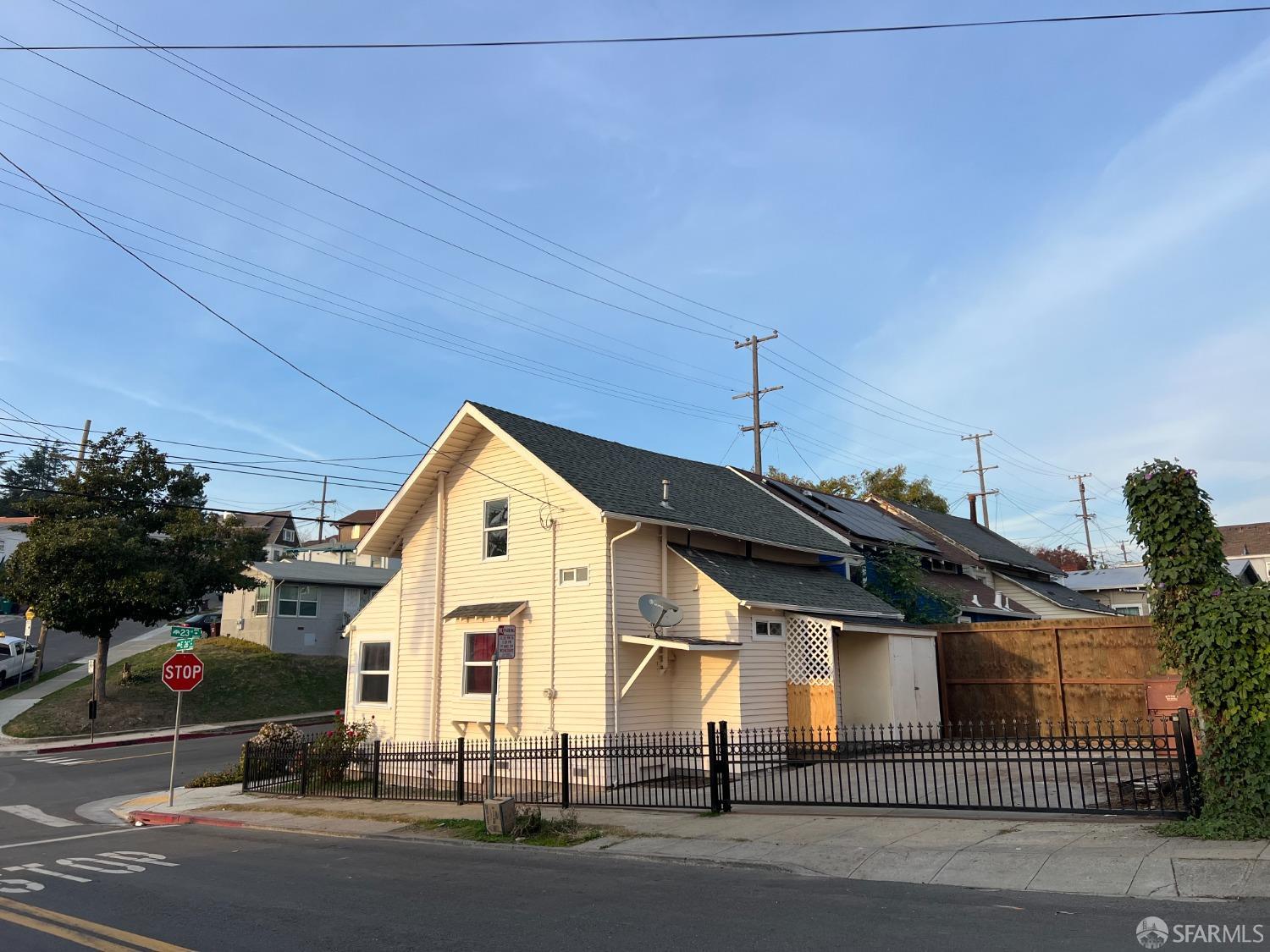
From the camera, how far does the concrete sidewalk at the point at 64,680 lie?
107 feet

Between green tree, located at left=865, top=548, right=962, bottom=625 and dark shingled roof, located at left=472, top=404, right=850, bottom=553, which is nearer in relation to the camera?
dark shingled roof, located at left=472, top=404, right=850, bottom=553

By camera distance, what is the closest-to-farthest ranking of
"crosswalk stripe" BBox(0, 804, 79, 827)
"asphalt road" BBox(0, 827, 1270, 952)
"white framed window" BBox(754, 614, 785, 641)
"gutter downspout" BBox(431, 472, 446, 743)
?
"asphalt road" BBox(0, 827, 1270, 952)
"crosswalk stripe" BBox(0, 804, 79, 827)
"white framed window" BBox(754, 614, 785, 641)
"gutter downspout" BBox(431, 472, 446, 743)

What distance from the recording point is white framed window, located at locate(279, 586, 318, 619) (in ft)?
136

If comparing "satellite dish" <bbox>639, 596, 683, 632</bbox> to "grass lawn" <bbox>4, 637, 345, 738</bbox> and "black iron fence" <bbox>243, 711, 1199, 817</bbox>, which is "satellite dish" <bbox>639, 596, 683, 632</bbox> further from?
"grass lawn" <bbox>4, 637, 345, 738</bbox>

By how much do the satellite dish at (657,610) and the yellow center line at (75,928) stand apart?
9.72 metres

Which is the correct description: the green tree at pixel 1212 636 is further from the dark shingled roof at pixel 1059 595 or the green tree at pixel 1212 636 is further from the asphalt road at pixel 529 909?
the dark shingled roof at pixel 1059 595

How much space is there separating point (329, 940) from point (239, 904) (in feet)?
6.35

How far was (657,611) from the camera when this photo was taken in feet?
52.5

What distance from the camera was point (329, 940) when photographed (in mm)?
7129

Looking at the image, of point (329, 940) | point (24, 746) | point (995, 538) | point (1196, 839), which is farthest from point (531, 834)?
point (995, 538)

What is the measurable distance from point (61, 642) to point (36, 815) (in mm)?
43891

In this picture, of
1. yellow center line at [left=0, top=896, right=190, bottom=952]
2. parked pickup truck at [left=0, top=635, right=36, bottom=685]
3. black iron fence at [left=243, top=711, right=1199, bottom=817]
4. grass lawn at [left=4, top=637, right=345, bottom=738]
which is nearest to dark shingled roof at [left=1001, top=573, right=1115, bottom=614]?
black iron fence at [left=243, top=711, right=1199, bottom=817]

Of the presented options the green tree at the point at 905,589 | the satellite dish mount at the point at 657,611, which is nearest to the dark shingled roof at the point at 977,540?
the green tree at the point at 905,589

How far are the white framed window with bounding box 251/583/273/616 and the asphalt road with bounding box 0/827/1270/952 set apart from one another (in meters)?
31.9
